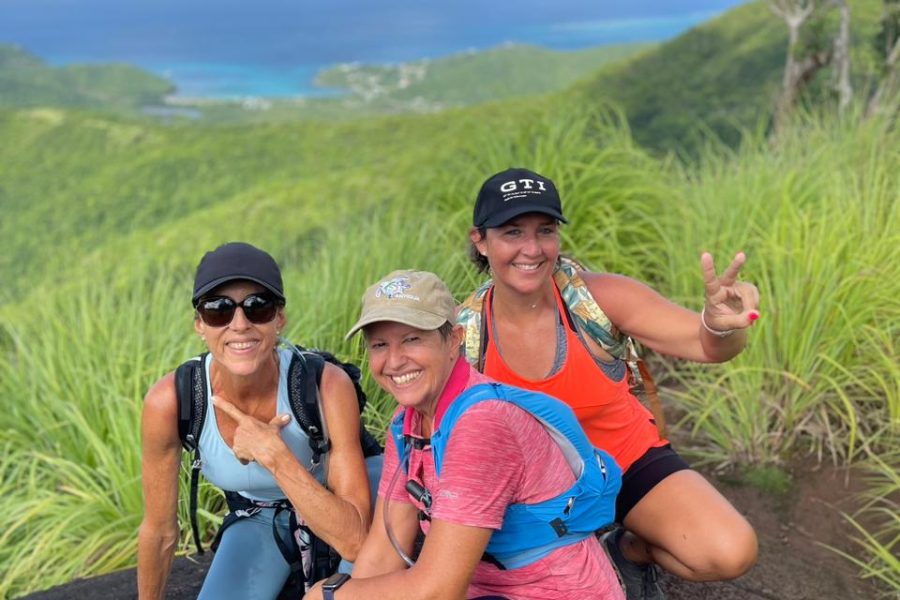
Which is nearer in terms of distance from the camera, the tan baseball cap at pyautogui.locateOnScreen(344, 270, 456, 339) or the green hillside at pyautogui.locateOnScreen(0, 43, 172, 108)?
the tan baseball cap at pyautogui.locateOnScreen(344, 270, 456, 339)

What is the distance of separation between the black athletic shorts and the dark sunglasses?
1.12 m

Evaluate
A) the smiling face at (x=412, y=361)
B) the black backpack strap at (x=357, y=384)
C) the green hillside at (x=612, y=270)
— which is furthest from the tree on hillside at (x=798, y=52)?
the smiling face at (x=412, y=361)

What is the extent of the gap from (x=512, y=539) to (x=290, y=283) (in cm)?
279

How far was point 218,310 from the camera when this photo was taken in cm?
218

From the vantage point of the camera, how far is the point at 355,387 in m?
2.38

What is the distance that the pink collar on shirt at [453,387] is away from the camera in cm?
187

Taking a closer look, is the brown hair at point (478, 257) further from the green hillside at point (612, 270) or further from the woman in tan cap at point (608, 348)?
the green hillside at point (612, 270)

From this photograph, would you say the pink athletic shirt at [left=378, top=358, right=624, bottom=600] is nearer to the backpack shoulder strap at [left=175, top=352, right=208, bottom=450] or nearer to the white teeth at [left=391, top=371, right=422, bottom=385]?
the white teeth at [left=391, top=371, right=422, bottom=385]

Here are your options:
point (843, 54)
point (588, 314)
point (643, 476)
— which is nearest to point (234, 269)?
point (588, 314)

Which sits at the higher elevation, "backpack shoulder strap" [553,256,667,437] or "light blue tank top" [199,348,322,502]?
"backpack shoulder strap" [553,256,667,437]

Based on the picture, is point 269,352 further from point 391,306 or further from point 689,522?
point 689,522

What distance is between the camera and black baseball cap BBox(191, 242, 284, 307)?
2125 millimetres

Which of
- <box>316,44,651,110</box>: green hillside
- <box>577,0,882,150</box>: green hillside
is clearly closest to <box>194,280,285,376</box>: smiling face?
<box>577,0,882,150</box>: green hillside

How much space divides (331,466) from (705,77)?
810 inches
